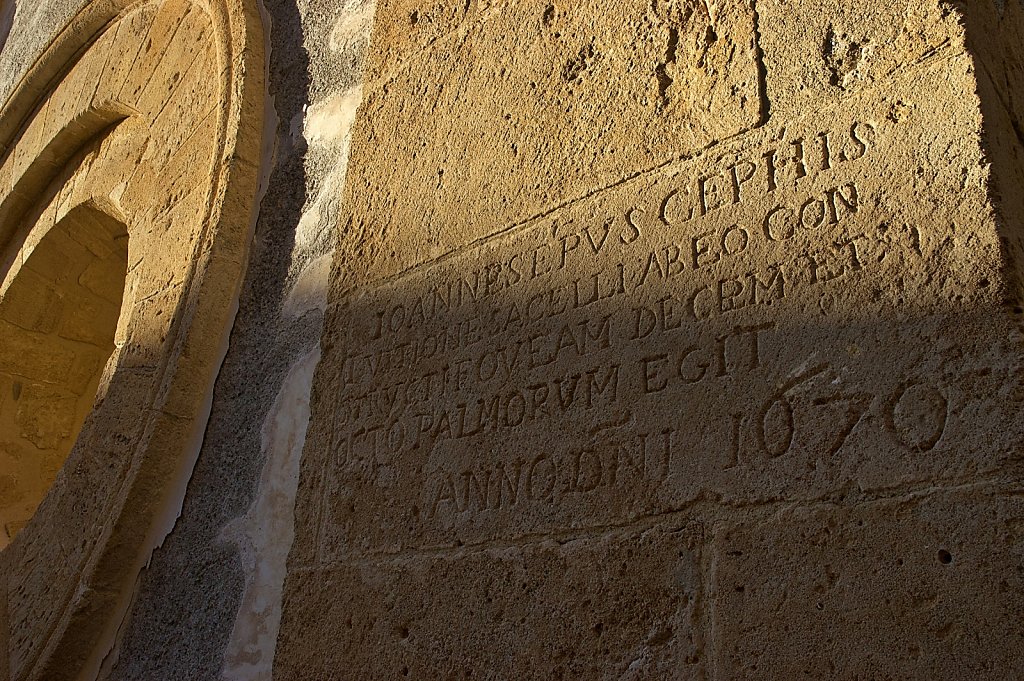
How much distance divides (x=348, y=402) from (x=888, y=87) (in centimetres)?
112

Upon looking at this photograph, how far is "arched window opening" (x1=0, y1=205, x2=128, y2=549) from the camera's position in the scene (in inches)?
123

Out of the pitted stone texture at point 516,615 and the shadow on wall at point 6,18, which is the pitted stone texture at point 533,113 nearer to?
the pitted stone texture at point 516,615

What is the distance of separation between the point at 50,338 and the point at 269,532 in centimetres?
191

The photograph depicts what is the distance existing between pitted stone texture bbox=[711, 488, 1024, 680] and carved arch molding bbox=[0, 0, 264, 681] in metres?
1.37

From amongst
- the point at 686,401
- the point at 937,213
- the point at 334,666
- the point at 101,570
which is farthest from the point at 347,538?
the point at 937,213

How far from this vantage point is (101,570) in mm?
1915

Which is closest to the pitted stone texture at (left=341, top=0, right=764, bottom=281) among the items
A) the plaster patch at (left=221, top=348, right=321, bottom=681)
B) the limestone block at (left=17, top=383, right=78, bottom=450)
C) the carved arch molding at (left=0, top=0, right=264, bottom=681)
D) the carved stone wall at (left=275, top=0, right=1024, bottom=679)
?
the carved stone wall at (left=275, top=0, right=1024, bottom=679)

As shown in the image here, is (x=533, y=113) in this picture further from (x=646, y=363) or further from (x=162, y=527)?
(x=162, y=527)

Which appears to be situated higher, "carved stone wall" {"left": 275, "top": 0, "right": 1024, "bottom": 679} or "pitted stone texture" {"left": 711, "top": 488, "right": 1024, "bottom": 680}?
"carved stone wall" {"left": 275, "top": 0, "right": 1024, "bottom": 679}

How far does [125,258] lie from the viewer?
10.7 ft

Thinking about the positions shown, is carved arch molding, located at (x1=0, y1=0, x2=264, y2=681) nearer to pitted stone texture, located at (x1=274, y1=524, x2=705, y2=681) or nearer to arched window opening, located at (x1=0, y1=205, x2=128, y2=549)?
arched window opening, located at (x1=0, y1=205, x2=128, y2=549)

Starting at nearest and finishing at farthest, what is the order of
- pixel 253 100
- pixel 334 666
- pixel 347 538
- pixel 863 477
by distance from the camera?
pixel 863 477 < pixel 334 666 < pixel 347 538 < pixel 253 100

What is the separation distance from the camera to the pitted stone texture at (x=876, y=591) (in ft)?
3.16

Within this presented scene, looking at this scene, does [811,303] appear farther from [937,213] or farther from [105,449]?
[105,449]
